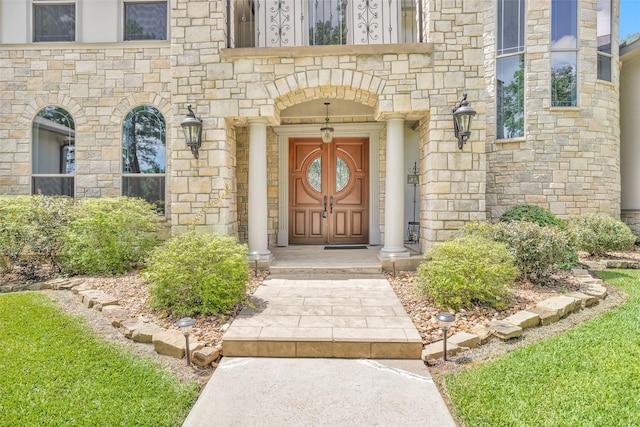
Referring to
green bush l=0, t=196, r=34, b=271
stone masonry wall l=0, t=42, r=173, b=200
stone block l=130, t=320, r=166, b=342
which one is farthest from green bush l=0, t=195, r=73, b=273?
stone block l=130, t=320, r=166, b=342

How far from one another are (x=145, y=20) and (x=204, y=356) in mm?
7041

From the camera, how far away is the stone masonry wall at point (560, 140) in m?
7.07

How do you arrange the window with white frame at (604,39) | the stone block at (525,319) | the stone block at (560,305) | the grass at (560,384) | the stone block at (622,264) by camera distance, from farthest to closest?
the window with white frame at (604,39)
the stone block at (622,264)
the stone block at (560,305)
the stone block at (525,319)
the grass at (560,384)

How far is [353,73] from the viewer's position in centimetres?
515

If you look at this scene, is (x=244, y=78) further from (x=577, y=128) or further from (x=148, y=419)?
(x=577, y=128)

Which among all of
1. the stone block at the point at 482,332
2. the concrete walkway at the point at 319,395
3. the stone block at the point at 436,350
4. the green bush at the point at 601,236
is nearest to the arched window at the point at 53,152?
the concrete walkway at the point at 319,395

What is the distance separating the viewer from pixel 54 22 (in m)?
6.79

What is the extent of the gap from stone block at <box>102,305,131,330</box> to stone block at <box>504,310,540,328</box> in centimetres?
390

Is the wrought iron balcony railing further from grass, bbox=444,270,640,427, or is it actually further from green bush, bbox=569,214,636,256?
grass, bbox=444,270,640,427

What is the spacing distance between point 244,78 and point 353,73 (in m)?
1.70

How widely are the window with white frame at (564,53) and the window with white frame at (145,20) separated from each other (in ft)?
26.8

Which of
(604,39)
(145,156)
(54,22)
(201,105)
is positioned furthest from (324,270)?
(604,39)

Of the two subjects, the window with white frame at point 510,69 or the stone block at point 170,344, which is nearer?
the stone block at point 170,344

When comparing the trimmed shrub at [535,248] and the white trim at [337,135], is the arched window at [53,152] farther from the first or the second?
the trimmed shrub at [535,248]
